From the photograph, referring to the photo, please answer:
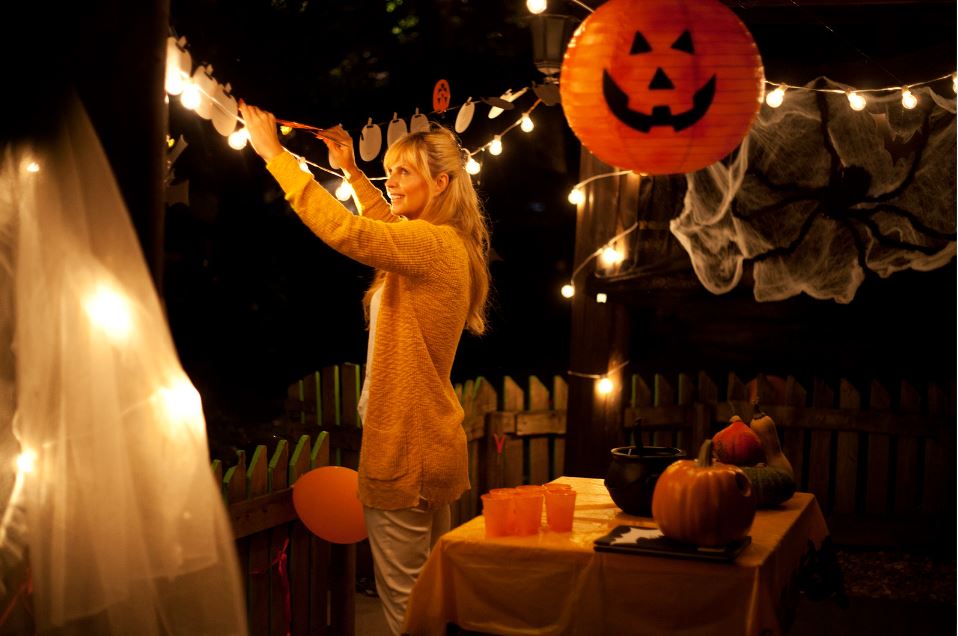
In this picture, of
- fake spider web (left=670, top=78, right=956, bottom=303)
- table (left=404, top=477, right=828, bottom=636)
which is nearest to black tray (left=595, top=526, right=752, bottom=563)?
table (left=404, top=477, right=828, bottom=636)

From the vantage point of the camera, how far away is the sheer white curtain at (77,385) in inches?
104

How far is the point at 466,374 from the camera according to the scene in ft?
41.6

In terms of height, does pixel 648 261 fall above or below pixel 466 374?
above

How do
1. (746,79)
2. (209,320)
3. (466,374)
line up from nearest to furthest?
(746,79) < (209,320) < (466,374)

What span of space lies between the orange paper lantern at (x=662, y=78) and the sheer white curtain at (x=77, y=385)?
1.65 m

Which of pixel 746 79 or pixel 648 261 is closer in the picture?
pixel 746 79

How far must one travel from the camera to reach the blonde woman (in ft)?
11.4

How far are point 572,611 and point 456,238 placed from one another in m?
1.35

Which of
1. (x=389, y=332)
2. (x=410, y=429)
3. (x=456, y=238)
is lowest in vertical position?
(x=410, y=429)

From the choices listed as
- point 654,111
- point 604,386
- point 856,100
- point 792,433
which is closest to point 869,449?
point 792,433

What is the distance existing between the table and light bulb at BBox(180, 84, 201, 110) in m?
1.99

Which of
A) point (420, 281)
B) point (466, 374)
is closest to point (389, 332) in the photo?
point (420, 281)

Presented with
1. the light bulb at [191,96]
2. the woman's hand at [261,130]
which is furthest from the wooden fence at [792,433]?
the woman's hand at [261,130]

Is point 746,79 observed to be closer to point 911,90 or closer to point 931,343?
point 911,90
